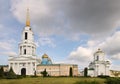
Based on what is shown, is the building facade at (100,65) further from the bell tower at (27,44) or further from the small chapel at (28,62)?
the bell tower at (27,44)

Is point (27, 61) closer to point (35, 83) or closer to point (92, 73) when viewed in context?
point (92, 73)

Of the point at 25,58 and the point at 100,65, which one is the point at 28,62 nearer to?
the point at 25,58

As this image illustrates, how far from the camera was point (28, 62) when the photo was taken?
9519 cm

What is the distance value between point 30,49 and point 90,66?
84.9 ft

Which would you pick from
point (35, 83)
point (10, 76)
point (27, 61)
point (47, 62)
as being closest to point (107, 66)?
point (47, 62)

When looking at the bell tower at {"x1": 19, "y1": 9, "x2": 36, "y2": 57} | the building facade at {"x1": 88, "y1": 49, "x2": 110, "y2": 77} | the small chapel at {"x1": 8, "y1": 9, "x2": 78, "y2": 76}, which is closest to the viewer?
the small chapel at {"x1": 8, "y1": 9, "x2": 78, "y2": 76}

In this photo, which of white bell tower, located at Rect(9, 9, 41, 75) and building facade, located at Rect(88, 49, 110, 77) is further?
building facade, located at Rect(88, 49, 110, 77)

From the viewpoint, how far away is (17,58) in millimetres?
96312

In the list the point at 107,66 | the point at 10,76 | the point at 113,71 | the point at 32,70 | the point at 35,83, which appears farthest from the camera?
the point at 113,71

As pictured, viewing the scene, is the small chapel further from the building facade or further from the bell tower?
the building facade

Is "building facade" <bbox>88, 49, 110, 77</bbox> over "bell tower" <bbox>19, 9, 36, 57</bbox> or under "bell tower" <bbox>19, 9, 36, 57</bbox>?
under

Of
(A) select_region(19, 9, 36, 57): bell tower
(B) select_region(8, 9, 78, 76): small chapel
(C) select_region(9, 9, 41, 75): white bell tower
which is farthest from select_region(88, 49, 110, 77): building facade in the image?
(A) select_region(19, 9, 36, 57): bell tower

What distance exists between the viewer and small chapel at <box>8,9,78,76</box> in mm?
95188

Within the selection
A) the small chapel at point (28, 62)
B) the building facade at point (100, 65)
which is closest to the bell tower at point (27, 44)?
the small chapel at point (28, 62)
